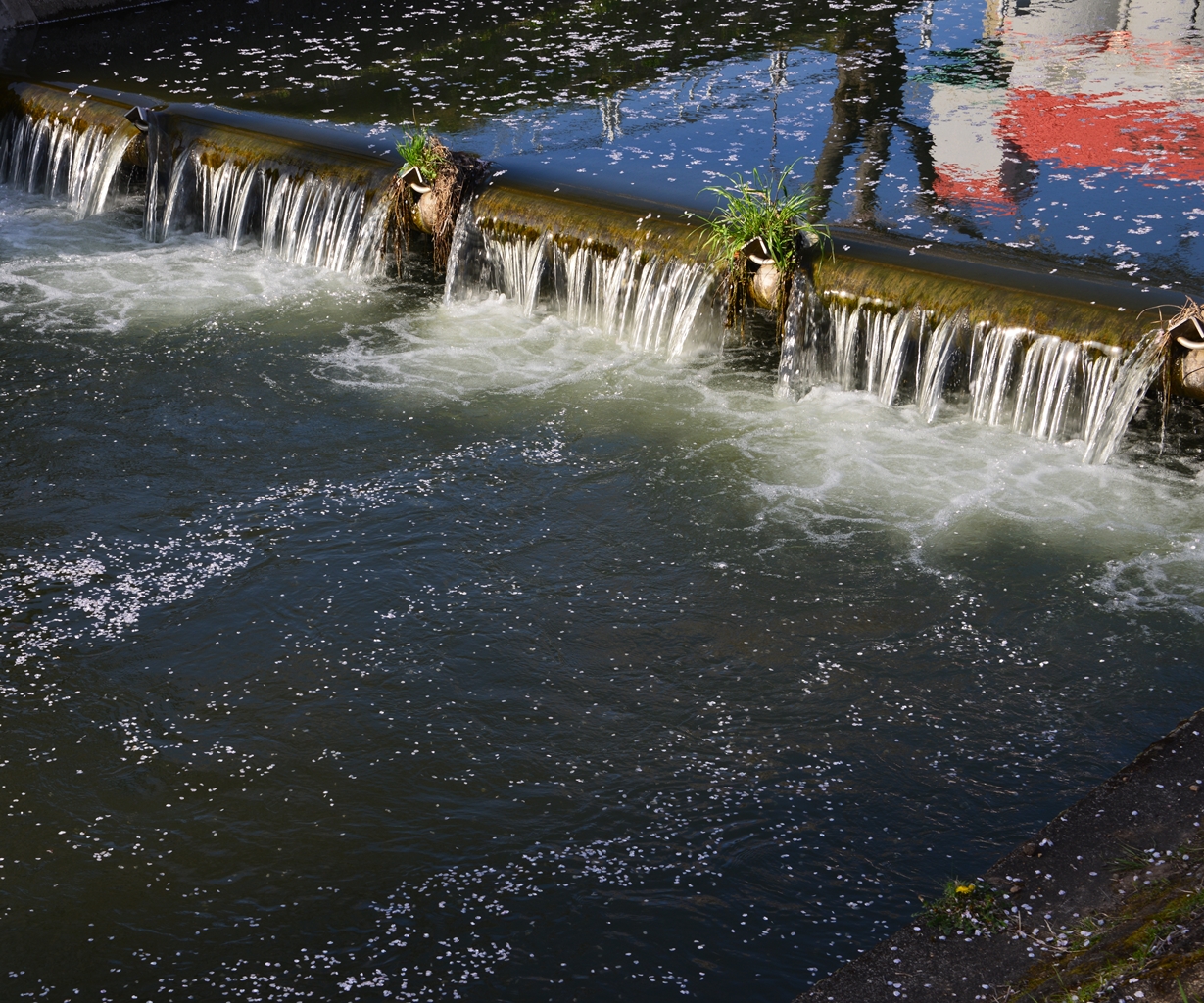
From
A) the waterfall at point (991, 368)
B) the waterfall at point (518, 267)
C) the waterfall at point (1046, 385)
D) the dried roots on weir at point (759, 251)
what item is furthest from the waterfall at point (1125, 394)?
the waterfall at point (518, 267)

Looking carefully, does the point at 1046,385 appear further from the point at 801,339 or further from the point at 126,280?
the point at 126,280

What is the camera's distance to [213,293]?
11641 mm

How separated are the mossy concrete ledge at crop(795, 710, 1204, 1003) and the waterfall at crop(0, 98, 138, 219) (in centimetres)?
1276

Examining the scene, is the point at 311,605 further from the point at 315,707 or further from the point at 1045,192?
the point at 1045,192

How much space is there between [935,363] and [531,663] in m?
4.13

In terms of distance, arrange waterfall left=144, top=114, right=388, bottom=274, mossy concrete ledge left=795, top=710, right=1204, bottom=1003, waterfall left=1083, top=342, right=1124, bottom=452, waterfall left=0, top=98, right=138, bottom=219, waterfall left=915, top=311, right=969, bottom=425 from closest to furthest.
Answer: mossy concrete ledge left=795, top=710, right=1204, bottom=1003 → waterfall left=1083, top=342, right=1124, bottom=452 → waterfall left=915, top=311, right=969, bottom=425 → waterfall left=144, top=114, right=388, bottom=274 → waterfall left=0, top=98, right=138, bottom=219

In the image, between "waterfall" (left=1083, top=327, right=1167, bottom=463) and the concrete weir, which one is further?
the concrete weir

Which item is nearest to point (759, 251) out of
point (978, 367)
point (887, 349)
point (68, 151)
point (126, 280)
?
point (887, 349)

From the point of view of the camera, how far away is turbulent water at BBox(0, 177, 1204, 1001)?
4.74 meters

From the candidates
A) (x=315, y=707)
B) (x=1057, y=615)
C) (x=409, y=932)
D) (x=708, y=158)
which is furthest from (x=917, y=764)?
(x=708, y=158)

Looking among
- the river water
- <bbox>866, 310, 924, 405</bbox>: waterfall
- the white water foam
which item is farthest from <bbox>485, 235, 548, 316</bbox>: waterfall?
<bbox>866, 310, 924, 405</bbox>: waterfall

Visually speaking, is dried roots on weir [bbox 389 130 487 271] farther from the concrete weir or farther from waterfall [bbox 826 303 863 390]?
waterfall [bbox 826 303 863 390]

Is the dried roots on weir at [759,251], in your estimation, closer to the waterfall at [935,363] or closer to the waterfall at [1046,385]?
the waterfall at [935,363]

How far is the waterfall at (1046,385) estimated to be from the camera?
816 centimetres
